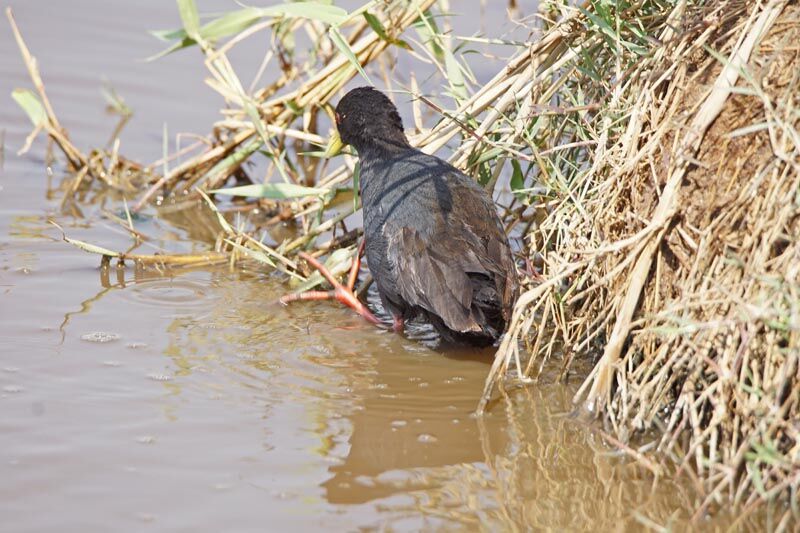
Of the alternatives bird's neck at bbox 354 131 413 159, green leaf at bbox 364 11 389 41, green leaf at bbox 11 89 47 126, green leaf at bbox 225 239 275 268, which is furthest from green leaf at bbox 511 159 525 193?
green leaf at bbox 11 89 47 126

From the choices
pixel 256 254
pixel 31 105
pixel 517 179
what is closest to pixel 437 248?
pixel 517 179

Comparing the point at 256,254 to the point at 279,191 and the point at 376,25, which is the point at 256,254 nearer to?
the point at 279,191

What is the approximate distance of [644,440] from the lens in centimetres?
341

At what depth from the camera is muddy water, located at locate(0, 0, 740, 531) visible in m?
3.00

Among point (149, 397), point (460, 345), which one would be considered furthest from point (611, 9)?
point (149, 397)

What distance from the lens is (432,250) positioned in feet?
13.5

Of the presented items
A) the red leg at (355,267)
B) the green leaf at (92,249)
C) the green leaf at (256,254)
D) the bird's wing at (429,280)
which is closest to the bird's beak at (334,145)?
the red leg at (355,267)

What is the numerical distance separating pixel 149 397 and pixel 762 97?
6.99ft

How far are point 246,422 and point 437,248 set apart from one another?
1.08 meters

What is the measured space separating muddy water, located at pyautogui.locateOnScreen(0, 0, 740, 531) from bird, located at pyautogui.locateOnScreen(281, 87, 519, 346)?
15cm

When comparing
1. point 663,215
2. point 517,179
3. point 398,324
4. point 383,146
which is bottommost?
point 398,324

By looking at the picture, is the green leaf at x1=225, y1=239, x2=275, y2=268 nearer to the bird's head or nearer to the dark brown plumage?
the dark brown plumage

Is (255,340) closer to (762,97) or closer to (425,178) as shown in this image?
(425,178)

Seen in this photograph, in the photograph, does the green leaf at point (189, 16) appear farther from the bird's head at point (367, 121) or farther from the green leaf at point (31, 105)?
the green leaf at point (31, 105)
